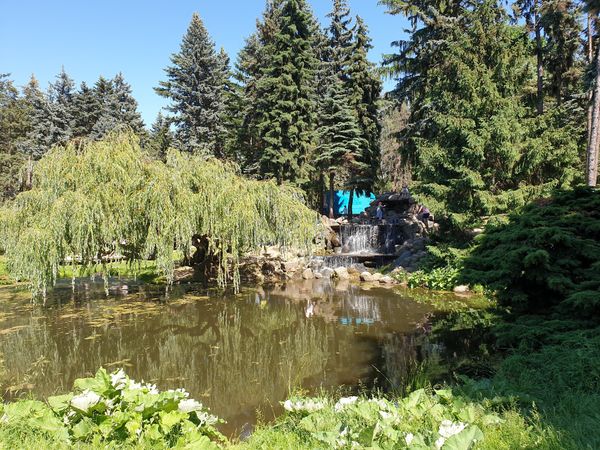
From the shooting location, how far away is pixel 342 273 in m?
15.4

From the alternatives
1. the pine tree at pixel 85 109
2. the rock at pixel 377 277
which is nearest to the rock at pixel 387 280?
the rock at pixel 377 277

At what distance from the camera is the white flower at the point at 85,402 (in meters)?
2.92

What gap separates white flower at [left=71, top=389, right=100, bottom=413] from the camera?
2.92 metres

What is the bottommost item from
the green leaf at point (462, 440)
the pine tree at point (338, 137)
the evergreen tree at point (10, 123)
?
the green leaf at point (462, 440)

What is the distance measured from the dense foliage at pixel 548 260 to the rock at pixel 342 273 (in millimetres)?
8822

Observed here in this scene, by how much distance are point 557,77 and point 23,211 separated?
18.4m

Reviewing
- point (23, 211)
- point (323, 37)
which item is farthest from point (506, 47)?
point (323, 37)

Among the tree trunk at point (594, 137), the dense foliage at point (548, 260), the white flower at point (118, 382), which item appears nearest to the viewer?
the white flower at point (118, 382)

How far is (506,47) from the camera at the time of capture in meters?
12.6

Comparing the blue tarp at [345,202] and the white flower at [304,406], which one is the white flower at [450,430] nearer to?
the white flower at [304,406]

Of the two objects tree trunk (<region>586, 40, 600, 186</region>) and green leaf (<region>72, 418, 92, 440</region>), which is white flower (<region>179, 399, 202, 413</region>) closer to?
green leaf (<region>72, 418, 92, 440</region>)

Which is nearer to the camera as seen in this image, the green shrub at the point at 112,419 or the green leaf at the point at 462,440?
the green leaf at the point at 462,440

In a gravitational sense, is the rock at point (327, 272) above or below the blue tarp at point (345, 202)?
below

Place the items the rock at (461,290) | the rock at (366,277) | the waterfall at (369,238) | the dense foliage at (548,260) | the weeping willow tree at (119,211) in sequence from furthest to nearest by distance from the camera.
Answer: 1. the waterfall at (369,238)
2. the rock at (366,277)
3. the rock at (461,290)
4. the weeping willow tree at (119,211)
5. the dense foliage at (548,260)
